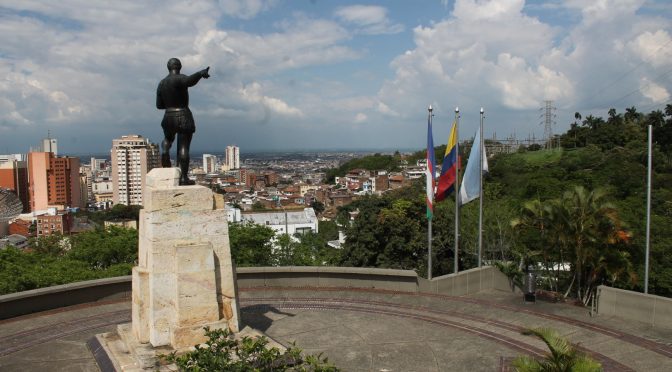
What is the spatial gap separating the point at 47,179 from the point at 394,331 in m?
129

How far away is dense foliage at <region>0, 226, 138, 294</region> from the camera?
14.6 meters

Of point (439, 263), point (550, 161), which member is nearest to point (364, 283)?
point (439, 263)

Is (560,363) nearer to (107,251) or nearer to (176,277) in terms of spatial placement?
(176,277)

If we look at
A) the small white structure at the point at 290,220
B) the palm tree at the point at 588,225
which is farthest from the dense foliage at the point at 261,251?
the small white structure at the point at 290,220

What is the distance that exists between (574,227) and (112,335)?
32.9 ft

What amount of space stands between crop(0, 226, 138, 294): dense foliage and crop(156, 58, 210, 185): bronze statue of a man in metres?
7.17

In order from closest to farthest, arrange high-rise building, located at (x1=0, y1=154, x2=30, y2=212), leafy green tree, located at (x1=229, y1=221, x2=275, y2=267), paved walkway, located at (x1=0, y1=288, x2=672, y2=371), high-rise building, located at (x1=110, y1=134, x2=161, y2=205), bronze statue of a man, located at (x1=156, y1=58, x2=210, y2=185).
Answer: paved walkway, located at (x1=0, y1=288, x2=672, y2=371)
bronze statue of a man, located at (x1=156, y1=58, x2=210, y2=185)
leafy green tree, located at (x1=229, y1=221, x2=275, y2=267)
high-rise building, located at (x1=0, y1=154, x2=30, y2=212)
high-rise building, located at (x1=110, y1=134, x2=161, y2=205)

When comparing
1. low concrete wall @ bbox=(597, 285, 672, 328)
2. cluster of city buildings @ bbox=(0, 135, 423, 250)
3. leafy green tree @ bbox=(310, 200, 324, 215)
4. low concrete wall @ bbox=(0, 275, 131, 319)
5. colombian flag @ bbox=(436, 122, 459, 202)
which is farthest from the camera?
leafy green tree @ bbox=(310, 200, 324, 215)

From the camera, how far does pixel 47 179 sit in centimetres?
12181

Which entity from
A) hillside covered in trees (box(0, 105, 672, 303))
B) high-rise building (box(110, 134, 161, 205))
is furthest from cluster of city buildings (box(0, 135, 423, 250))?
hillside covered in trees (box(0, 105, 672, 303))

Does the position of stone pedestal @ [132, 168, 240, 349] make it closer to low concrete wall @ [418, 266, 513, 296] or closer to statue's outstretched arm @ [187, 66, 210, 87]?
statue's outstretched arm @ [187, 66, 210, 87]

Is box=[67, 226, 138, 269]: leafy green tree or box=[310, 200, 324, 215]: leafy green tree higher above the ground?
box=[67, 226, 138, 269]: leafy green tree

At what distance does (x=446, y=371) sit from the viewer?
8938 mm

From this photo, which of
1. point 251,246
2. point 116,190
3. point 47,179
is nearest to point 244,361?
point 251,246
